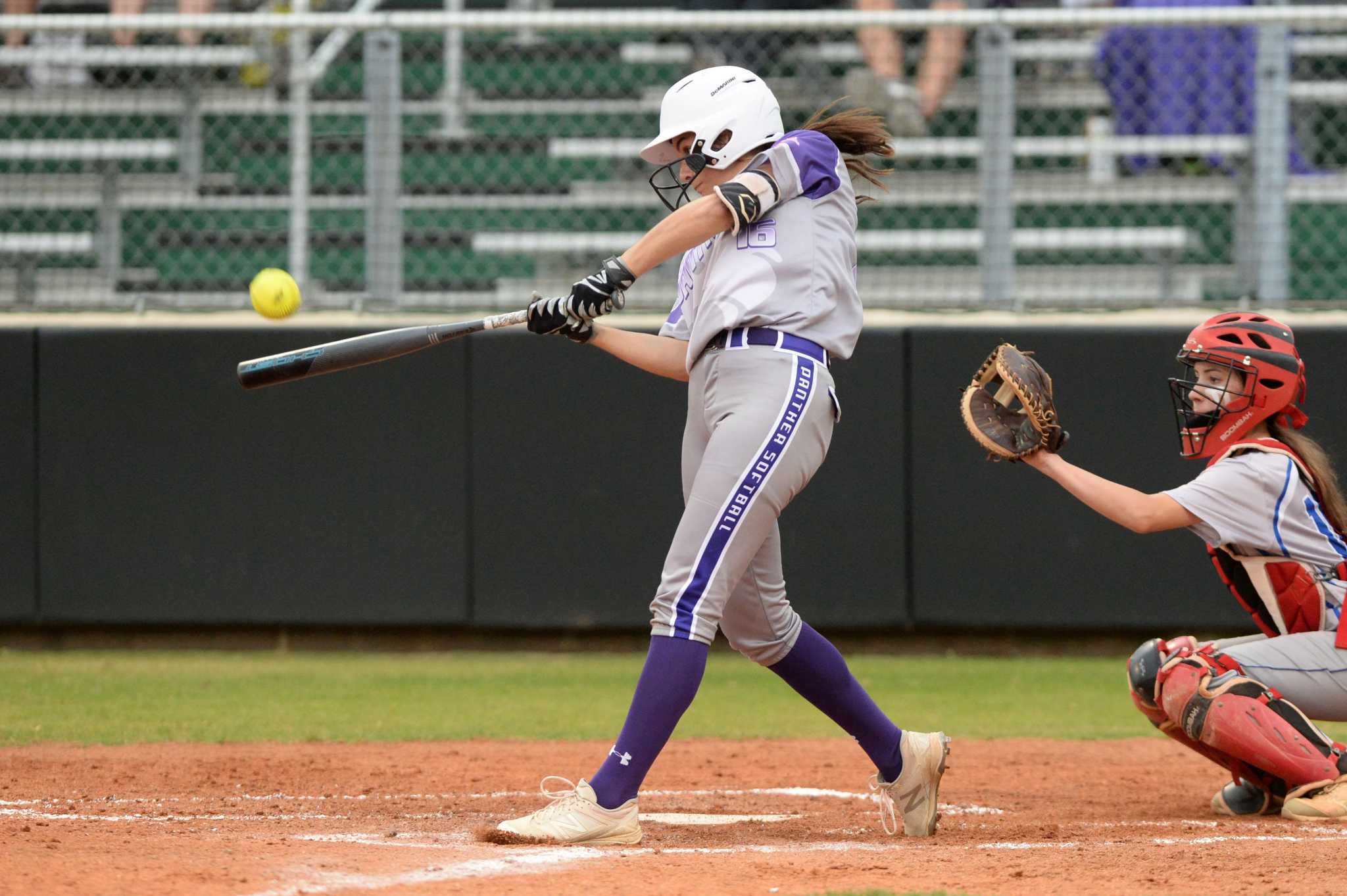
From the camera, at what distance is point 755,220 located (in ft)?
12.0

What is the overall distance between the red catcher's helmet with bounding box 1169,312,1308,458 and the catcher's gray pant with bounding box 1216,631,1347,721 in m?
0.54

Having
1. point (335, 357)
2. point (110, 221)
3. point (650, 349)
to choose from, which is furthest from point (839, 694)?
point (110, 221)

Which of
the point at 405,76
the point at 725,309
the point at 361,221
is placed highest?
the point at 405,76

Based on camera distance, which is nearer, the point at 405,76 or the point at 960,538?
the point at 960,538

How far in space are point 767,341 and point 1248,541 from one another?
135 cm

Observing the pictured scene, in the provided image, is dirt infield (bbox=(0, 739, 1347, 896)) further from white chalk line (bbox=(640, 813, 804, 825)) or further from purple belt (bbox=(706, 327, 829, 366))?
purple belt (bbox=(706, 327, 829, 366))

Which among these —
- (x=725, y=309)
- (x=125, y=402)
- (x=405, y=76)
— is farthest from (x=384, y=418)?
(x=725, y=309)

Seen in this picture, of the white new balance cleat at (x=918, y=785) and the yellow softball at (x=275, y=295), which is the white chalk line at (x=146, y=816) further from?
the yellow softball at (x=275, y=295)

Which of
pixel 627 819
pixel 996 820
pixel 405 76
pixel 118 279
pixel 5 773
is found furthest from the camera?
pixel 405 76

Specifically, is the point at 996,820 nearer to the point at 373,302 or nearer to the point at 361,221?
the point at 373,302

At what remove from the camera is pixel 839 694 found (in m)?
3.88

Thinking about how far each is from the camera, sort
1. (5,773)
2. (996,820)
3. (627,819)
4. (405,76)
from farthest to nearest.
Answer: (405,76), (5,773), (996,820), (627,819)

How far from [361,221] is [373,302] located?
29.8 inches

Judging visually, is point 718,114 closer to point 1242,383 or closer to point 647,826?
point 1242,383
